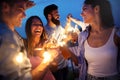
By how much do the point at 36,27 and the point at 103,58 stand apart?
423 mm

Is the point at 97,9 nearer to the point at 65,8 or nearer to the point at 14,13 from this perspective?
the point at 65,8

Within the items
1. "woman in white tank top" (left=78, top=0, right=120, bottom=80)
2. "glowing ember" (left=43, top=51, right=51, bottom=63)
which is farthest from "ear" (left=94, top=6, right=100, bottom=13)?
"glowing ember" (left=43, top=51, right=51, bottom=63)

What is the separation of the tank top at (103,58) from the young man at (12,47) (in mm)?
340

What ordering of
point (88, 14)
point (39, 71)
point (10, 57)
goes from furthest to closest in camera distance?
1. point (88, 14)
2. point (39, 71)
3. point (10, 57)

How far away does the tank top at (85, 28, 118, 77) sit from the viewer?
158 cm

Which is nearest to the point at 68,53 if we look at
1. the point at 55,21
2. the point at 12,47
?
the point at 55,21

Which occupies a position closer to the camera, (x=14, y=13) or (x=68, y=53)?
(x=14, y=13)

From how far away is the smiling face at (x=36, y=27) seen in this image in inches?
65.7

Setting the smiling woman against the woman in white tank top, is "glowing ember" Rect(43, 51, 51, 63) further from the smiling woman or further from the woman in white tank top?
the woman in white tank top

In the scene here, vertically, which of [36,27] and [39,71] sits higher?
[36,27]

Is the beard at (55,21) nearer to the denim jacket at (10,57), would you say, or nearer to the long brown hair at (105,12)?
the long brown hair at (105,12)

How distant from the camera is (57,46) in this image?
1681mm

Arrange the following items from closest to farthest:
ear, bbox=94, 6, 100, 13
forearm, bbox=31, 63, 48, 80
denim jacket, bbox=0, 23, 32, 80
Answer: denim jacket, bbox=0, 23, 32, 80
forearm, bbox=31, 63, 48, 80
ear, bbox=94, 6, 100, 13

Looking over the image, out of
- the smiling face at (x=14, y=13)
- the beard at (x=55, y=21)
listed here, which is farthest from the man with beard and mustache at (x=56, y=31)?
the smiling face at (x=14, y=13)
